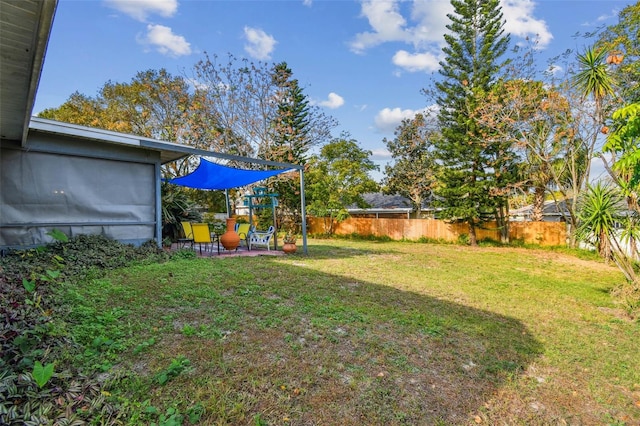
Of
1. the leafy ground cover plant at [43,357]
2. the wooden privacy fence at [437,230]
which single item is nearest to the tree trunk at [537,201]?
the wooden privacy fence at [437,230]

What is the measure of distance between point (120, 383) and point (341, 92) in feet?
56.2

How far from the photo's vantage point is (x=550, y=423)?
2.34 meters

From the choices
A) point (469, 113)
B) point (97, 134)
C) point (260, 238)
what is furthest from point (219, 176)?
point (469, 113)

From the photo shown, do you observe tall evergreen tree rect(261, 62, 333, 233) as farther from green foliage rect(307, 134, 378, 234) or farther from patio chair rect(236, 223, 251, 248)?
patio chair rect(236, 223, 251, 248)

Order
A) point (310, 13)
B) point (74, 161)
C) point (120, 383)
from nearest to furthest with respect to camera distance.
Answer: point (120, 383), point (74, 161), point (310, 13)

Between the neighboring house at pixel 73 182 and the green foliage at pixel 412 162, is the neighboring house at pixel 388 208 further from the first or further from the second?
the neighboring house at pixel 73 182

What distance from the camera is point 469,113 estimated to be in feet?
45.9

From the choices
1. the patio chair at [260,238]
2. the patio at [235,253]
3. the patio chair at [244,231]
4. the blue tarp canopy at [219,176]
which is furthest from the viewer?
the patio chair at [260,238]

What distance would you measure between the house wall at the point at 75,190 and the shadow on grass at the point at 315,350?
2.40m

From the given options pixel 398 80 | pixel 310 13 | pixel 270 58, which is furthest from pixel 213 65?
pixel 398 80

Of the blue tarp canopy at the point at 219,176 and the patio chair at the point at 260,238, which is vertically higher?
the blue tarp canopy at the point at 219,176

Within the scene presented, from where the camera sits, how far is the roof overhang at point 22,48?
2.29 m

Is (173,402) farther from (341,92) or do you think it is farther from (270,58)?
(341,92)

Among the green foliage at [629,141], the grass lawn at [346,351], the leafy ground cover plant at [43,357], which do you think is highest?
the green foliage at [629,141]
